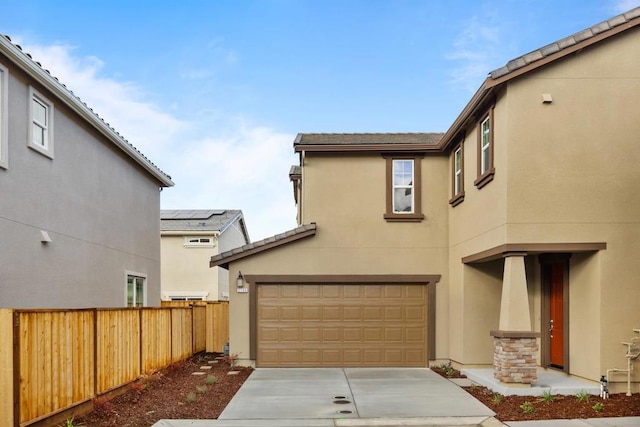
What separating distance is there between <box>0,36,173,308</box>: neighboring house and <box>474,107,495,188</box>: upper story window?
848cm

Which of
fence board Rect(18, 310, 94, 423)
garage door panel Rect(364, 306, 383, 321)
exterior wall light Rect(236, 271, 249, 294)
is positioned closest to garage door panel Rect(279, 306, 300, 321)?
exterior wall light Rect(236, 271, 249, 294)

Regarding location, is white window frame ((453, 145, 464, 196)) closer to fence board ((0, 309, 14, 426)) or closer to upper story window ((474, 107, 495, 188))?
upper story window ((474, 107, 495, 188))

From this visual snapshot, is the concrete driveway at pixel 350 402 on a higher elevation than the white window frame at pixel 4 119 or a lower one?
lower

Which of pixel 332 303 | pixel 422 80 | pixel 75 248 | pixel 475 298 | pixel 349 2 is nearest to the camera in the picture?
pixel 75 248

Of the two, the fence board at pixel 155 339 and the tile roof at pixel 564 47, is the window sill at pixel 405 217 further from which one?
the fence board at pixel 155 339

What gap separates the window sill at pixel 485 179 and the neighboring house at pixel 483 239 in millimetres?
48

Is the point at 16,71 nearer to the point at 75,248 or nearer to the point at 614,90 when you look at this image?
the point at 75,248

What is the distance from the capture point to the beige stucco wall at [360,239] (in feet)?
46.8

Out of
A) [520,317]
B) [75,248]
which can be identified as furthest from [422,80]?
[75,248]

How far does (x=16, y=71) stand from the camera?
965 cm

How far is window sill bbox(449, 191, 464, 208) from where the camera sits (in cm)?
1315

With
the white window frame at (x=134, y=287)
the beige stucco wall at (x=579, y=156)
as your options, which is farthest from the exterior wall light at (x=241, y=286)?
the beige stucco wall at (x=579, y=156)

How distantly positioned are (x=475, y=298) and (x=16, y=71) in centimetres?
1054

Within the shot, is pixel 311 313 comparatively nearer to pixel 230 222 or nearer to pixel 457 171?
pixel 457 171
